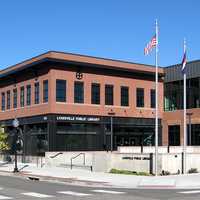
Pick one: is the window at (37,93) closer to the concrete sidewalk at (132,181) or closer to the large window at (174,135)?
the large window at (174,135)

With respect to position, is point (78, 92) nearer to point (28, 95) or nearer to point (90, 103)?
point (90, 103)

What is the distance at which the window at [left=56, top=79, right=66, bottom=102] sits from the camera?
48438 mm

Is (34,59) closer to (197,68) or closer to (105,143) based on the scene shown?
(105,143)

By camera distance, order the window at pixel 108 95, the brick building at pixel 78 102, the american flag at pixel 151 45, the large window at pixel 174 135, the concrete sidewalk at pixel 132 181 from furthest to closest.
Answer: the large window at pixel 174 135, the window at pixel 108 95, the brick building at pixel 78 102, the american flag at pixel 151 45, the concrete sidewalk at pixel 132 181

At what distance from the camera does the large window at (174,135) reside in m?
57.0

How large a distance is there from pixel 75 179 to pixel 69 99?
22.9 metres

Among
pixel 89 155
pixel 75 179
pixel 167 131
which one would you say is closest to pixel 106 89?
pixel 167 131

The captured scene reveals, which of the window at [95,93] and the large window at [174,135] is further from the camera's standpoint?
the large window at [174,135]

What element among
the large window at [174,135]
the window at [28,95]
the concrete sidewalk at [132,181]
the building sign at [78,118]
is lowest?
the concrete sidewalk at [132,181]

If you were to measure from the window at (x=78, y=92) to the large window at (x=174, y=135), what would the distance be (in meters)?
13.0

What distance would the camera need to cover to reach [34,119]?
50.4m

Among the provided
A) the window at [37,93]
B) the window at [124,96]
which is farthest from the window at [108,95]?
the window at [37,93]

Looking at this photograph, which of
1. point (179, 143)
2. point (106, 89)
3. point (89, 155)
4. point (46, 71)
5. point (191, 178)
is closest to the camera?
point (191, 178)

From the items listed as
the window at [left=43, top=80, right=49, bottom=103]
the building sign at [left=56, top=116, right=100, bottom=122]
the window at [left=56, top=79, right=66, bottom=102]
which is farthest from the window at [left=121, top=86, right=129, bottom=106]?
the window at [left=43, top=80, right=49, bottom=103]
